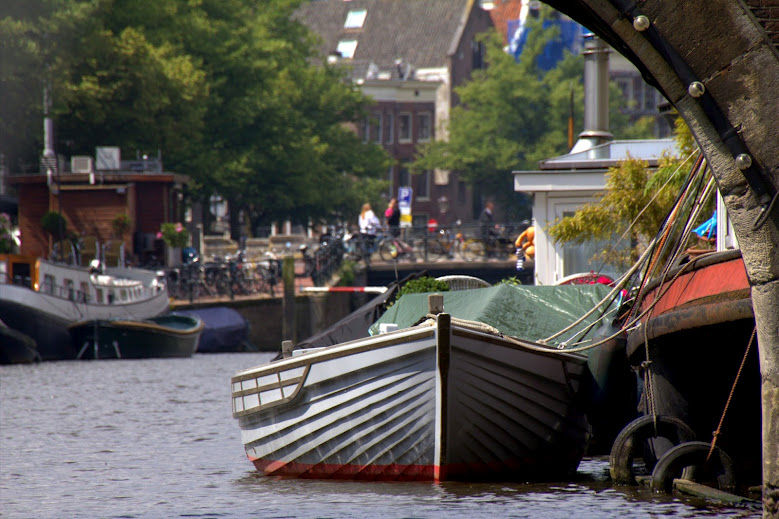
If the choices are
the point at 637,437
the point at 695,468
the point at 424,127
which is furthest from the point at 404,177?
the point at 695,468

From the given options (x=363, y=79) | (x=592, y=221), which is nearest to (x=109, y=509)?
(x=592, y=221)

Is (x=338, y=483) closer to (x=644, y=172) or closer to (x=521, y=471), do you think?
(x=521, y=471)

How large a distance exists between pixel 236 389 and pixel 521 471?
3.70 metres

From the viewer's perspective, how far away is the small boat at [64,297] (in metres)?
40.3

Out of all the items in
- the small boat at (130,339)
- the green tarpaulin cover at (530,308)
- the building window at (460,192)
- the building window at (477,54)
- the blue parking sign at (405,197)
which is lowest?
the small boat at (130,339)

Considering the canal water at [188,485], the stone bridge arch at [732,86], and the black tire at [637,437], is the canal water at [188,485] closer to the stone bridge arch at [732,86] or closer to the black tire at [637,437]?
the black tire at [637,437]

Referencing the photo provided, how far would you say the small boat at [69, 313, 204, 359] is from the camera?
4184 centimetres

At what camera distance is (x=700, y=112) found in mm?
9609

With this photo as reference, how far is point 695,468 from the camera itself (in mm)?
13469

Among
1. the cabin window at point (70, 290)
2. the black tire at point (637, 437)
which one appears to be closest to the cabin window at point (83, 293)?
the cabin window at point (70, 290)

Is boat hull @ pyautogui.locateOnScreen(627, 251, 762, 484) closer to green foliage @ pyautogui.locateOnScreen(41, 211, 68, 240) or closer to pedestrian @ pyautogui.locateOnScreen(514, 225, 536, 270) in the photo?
pedestrian @ pyautogui.locateOnScreen(514, 225, 536, 270)

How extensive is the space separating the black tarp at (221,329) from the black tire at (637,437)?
32.2 m

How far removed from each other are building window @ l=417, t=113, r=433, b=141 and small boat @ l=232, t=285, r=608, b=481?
67420 millimetres

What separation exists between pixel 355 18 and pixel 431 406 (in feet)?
244
